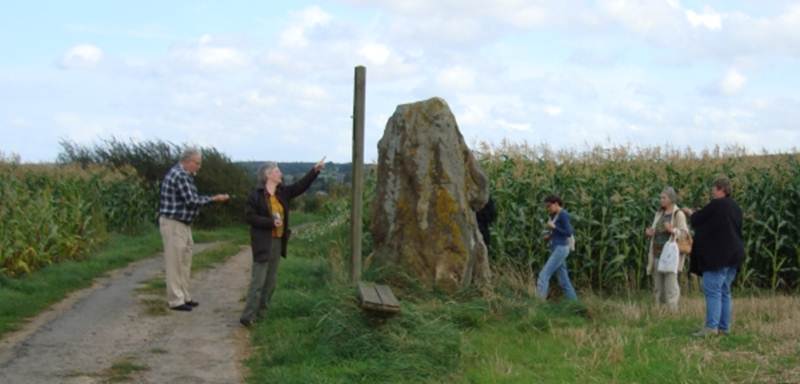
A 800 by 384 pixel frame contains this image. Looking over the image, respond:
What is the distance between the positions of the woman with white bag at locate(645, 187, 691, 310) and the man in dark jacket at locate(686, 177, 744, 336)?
171 centimetres

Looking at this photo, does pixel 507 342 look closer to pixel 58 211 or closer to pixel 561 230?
pixel 561 230

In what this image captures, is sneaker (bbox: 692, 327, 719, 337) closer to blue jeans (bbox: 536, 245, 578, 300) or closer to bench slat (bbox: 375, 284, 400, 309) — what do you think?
blue jeans (bbox: 536, 245, 578, 300)

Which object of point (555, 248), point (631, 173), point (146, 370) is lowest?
point (146, 370)

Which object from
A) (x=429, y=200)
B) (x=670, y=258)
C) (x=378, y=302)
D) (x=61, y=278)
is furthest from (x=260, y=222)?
(x=670, y=258)

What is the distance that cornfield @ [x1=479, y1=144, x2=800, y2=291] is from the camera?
1538 cm

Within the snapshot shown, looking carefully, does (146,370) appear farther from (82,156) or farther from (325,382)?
(82,156)

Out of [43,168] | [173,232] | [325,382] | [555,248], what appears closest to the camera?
[325,382]

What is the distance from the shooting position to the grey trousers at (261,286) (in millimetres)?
11227

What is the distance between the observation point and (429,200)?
12219 millimetres

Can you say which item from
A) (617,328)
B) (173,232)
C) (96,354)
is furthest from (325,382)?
(173,232)

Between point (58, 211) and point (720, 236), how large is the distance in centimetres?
1257

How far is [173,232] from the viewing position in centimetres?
1220

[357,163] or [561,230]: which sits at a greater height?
[357,163]

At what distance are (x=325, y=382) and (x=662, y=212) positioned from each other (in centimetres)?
651
